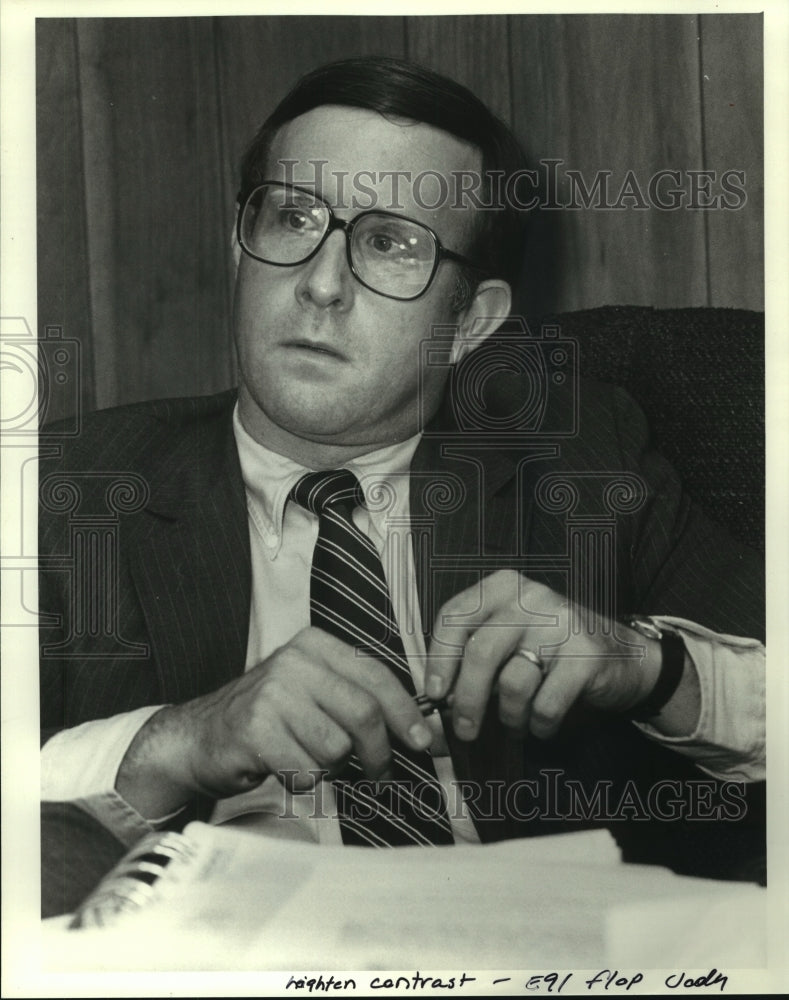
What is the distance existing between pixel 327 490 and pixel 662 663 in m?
0.40

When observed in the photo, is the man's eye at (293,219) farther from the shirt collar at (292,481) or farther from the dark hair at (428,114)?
the shirt collar at (292,481)

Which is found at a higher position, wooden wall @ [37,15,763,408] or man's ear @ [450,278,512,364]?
wooden wall @ [37,15,763,408]

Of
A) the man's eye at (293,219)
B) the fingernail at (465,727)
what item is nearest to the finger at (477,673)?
the fingernail at (465,727)

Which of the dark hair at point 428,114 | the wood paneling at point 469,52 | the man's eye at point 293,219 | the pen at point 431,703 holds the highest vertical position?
the wood paneling at point 469,52

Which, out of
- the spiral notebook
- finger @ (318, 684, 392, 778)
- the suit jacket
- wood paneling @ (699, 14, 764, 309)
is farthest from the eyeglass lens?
the spiral notebook

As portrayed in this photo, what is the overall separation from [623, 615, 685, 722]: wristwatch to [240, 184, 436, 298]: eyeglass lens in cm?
42

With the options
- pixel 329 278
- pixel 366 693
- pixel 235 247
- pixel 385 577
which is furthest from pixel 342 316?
pixel 366 693

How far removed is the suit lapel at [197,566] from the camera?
1.08m

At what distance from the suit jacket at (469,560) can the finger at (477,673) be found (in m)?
0.02

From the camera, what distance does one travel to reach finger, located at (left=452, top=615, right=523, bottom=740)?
1.08 meters

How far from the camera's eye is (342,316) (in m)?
1.06

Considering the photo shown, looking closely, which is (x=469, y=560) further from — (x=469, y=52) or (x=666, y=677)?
(x=469, y=52)

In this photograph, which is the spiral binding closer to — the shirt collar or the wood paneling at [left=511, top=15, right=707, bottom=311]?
the shirt collar

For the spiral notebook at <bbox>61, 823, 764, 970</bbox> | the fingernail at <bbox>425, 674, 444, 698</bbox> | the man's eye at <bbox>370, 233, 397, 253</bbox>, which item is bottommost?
the spiral notebook at <bbox>61, 823, 764, 970</bbox>
